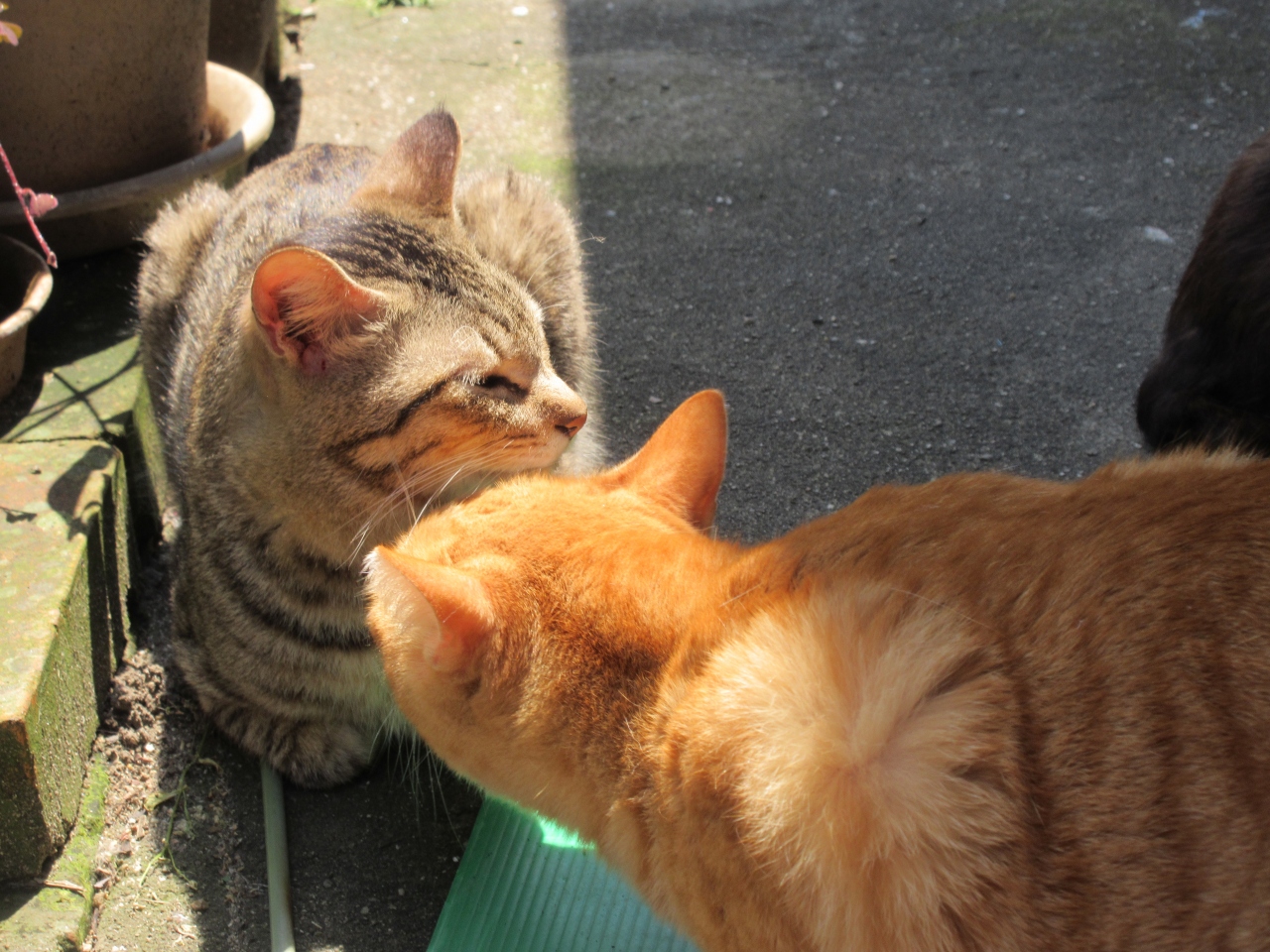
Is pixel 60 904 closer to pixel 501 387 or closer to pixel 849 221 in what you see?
pixel 501 387

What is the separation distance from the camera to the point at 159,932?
2.23 metres

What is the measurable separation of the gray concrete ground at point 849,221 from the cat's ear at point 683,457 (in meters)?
1.04

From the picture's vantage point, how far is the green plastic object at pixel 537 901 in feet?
7.37

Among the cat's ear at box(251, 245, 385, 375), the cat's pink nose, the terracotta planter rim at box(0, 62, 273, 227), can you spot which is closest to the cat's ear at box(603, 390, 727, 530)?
the cat's pink nose

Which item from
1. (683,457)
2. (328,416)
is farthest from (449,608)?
(328,416)

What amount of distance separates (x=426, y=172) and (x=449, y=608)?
144 centimetres

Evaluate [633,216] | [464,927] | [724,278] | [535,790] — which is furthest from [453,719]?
[633,216]

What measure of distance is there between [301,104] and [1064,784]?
4.87 m

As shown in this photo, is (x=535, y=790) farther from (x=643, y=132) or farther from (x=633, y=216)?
(x=643, y=132)

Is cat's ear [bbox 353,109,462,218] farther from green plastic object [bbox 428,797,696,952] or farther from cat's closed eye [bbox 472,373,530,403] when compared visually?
green plastic object [bbox 428,797,696,952]

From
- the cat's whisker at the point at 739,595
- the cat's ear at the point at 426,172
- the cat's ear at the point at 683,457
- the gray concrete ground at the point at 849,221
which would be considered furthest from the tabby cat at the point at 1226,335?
the cat's ear at the point at 426,172

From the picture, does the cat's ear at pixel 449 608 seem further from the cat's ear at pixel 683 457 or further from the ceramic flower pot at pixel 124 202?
the ceramic flower pot at pixel 124 202

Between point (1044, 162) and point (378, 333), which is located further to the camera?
point (1044, 162)

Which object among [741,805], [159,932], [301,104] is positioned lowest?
[159,932]
